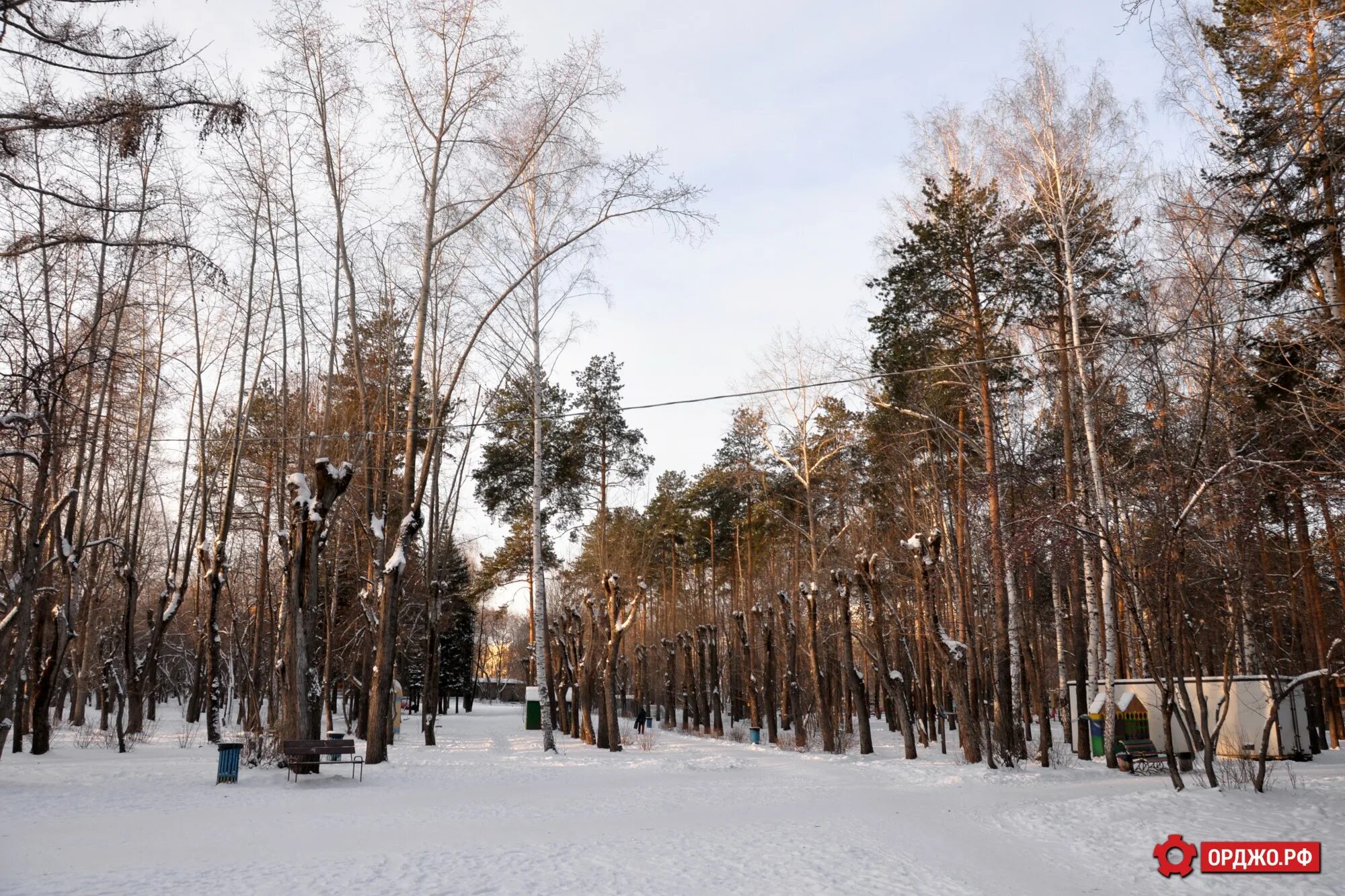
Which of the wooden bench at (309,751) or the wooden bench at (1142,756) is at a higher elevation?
the wooden bench at (309,751)

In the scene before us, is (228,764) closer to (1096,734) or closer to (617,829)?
(617,829)

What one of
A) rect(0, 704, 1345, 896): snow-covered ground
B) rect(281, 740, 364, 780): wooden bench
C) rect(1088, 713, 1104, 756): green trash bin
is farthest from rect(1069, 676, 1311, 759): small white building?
rect(281, 740, 364, 780): wooden bench

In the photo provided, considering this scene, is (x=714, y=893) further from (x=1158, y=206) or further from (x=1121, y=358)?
(x=1121, y=358)

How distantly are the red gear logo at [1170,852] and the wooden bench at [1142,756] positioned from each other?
8.14 m

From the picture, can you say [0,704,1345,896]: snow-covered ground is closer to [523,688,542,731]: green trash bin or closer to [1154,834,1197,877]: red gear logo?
[1154,834,1197,877]: red gear logo

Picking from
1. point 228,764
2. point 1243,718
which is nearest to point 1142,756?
point 1243,718

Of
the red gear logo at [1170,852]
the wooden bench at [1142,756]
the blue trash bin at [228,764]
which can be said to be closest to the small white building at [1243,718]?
the wooden bench at [1142,756]

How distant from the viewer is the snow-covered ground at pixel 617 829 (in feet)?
22.7

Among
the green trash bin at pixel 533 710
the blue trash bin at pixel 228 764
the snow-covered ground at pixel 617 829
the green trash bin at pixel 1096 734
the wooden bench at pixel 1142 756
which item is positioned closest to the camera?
the snow-covered ground at pixel 617 829

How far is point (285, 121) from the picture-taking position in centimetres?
1633

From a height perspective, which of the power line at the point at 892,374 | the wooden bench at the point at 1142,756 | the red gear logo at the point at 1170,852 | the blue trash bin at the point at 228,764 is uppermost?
the power line at the point at 892,374

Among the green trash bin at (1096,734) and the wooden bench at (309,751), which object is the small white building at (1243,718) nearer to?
the green trash bin at (1096,734)

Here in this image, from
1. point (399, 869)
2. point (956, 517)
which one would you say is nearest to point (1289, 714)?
point (956, 517)

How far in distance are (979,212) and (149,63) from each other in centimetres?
1494
